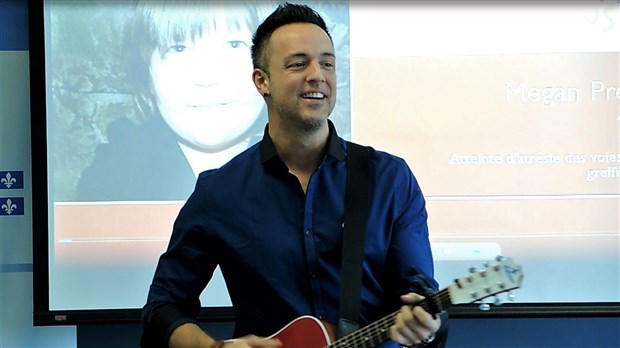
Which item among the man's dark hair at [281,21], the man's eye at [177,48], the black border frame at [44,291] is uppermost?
the man's eye at [177,48]

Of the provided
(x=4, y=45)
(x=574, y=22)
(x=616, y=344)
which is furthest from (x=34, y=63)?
(x=616, y=344)

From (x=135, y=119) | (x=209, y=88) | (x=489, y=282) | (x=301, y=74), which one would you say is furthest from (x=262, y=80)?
(x=135, y=119)

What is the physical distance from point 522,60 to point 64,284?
72.5 inches

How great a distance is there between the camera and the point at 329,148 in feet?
6.28

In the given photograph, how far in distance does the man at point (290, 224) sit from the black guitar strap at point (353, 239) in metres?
0.02

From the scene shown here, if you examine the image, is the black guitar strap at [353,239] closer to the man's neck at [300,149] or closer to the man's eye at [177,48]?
the man's neck at [300,149]

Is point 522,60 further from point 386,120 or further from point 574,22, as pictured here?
point 386,120

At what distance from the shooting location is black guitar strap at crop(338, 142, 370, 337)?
179cm

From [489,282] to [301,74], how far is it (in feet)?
2.07

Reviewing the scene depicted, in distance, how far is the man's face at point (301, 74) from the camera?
5.97ft

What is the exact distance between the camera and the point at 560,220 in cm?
287

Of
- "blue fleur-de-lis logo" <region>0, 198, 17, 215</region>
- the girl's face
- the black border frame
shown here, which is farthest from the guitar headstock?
"blue fleur-de-lis logo" <region>0, 198, 17, 215</region>

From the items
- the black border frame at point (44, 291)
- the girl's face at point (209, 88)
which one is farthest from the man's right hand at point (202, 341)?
the girl's face at point (209, 88)

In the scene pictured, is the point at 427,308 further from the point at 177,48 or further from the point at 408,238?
the point at 177,48
